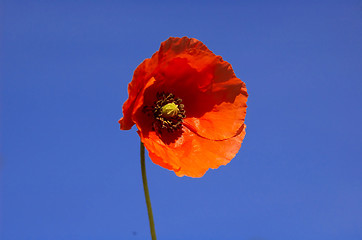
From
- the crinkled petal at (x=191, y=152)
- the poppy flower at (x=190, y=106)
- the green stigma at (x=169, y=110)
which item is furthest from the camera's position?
the green stigma at (x=169, y=110)

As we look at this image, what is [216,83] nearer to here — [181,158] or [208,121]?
[208,121]

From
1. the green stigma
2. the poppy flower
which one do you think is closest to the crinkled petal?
the poppy flower

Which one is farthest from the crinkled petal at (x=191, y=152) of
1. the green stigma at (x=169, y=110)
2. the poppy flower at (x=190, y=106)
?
the green stigma at (x=169, y=110)

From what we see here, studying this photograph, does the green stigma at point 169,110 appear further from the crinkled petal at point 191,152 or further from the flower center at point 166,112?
the crinkled petal at point 191,152

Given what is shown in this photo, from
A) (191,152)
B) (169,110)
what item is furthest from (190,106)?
(191,152)

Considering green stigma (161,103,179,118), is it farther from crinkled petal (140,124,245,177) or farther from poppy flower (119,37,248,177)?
crinkled petal (140,124,245,177)

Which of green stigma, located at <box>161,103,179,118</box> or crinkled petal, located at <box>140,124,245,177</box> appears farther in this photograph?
green stigma, located at <box>161,103,179,118</box>

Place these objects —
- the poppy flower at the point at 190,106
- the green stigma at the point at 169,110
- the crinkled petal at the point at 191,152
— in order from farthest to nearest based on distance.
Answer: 1. the green stigma at the point at 169,110
2. the poppy flower at the point at 190,106
3. the crinkled petal at the point at 191,152

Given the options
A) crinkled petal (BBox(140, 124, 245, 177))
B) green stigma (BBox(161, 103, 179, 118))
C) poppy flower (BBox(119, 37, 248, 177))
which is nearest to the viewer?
crinkled petal (BBox(140, 124, 245, 177))
